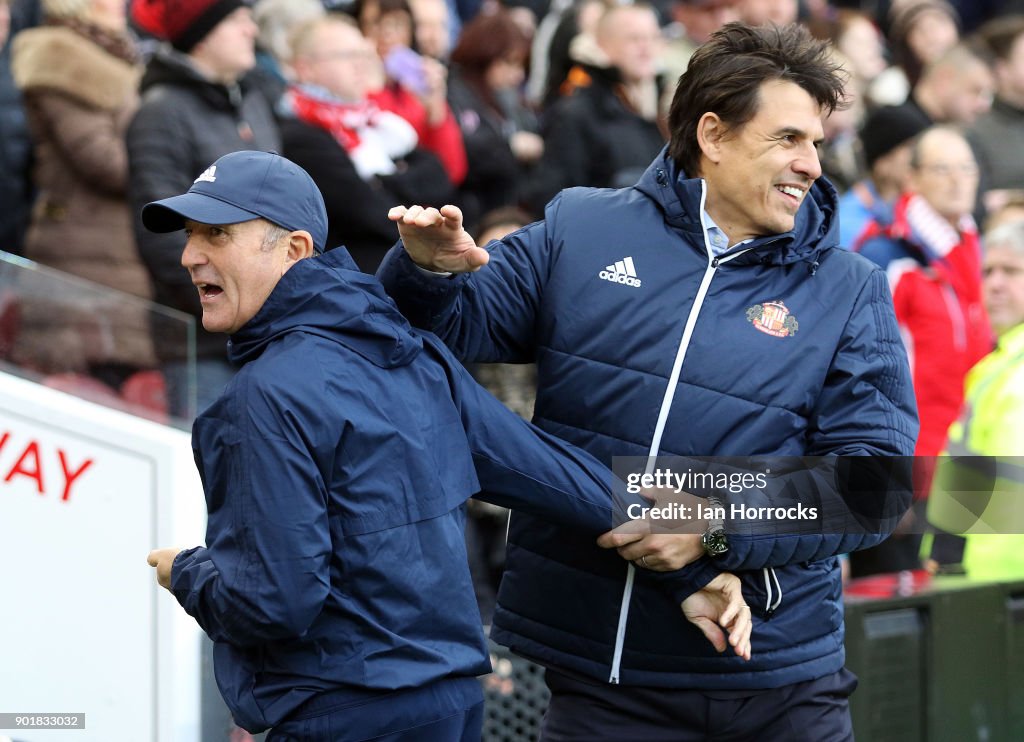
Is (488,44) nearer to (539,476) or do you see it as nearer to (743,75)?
(743,75)

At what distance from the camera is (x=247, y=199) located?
280cm

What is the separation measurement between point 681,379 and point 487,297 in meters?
0.48

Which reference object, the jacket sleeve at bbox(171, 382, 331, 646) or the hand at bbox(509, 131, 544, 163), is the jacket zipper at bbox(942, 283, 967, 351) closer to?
the hand at bbox(509, 131, 544, 163)

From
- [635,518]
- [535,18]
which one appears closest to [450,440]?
[635,518]

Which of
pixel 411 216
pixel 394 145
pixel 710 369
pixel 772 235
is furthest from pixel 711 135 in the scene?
pixel 394 145

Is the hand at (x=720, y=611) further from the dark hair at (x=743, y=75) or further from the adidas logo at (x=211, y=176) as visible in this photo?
the adidas logo at (x=211, y=176)

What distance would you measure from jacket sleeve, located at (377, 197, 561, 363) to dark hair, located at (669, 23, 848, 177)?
36 cm

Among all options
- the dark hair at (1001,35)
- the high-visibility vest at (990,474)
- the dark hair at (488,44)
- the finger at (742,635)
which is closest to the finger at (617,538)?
the finger at (742,635)

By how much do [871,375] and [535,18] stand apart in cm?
793

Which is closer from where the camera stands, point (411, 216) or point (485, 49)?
point (411, 216)

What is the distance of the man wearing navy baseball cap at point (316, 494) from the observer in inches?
103

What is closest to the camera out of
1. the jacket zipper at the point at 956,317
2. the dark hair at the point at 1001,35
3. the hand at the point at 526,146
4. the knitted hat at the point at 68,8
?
the knitted hat at the point at 68,8

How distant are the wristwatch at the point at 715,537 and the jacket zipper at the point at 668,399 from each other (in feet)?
0.59

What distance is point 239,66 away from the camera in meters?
5.66
